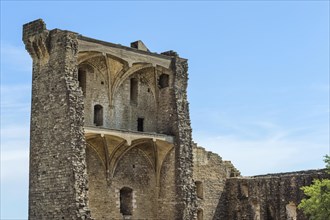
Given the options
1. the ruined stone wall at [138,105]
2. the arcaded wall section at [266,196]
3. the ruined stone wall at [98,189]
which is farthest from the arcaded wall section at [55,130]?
the arcaded wall section at [266,196]

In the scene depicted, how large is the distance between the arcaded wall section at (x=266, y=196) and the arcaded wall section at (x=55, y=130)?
1552 centimetres

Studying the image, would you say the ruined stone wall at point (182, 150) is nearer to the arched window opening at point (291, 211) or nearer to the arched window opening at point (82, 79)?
the arched window opening at point (82, 79)

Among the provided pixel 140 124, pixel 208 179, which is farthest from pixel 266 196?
pixel 140 124

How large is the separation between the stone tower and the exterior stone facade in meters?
0.05

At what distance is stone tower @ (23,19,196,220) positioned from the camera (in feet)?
103

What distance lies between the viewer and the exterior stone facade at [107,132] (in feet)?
103

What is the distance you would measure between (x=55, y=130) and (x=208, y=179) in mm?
14875

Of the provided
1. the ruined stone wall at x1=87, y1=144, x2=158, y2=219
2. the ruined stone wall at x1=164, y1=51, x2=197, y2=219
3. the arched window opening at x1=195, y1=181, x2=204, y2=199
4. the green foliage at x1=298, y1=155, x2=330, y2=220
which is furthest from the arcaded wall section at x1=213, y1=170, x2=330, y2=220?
the ruined stone wall at x1=87, y1=144, x2=158, y2=219

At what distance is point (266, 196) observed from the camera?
43.7 metres

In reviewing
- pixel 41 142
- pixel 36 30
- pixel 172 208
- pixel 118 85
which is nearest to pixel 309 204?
pixel 172 208

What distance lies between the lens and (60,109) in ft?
105

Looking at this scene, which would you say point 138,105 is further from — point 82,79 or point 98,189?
point 98,189

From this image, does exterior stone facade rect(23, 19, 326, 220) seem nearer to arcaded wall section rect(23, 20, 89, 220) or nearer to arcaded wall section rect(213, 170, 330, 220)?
arcaded wall section rect(23, 20, 89, 220)

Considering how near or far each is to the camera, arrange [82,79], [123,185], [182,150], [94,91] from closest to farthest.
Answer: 1. [82,79]
2. [94,91]
3. [123,185]
4. [182,150]
